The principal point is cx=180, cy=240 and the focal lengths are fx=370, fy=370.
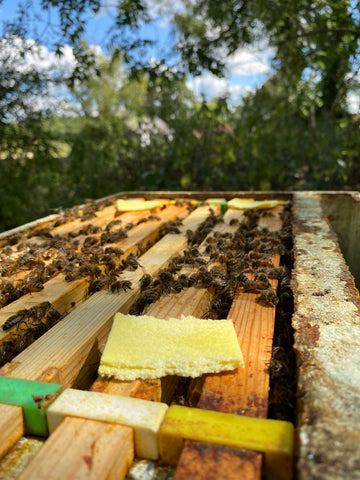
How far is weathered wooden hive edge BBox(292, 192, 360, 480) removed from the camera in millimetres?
842

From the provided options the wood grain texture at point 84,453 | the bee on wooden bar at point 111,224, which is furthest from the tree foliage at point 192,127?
the wood grain texture at point 84,453

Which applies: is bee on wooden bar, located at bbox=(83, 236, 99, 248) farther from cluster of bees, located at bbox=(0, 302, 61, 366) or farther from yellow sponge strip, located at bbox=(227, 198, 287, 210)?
yellow sponge strip, located at bbox=(227, 198, 287, 210)

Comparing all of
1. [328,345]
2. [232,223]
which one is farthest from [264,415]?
[232,223]

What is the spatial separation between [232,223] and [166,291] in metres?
1.36

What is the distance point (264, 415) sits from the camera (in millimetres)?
1071

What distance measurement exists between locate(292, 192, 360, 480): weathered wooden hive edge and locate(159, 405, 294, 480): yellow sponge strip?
6 cm

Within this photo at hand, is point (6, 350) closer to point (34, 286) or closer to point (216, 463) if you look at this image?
point (34, 286)

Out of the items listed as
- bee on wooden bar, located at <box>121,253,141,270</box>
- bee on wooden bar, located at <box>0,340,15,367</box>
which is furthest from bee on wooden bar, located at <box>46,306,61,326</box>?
bee on wooden bar, located at <box>121,253,141,270</box>

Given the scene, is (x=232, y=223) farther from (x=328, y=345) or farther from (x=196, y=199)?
(x=328, y=345)

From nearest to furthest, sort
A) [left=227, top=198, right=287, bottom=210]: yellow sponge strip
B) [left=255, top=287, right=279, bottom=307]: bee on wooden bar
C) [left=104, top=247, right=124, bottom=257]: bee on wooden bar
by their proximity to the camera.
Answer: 1. [left=255, top=287, right=279, bottom=307]: bee on wooden bar
2. [left=104, top=247, right=124, bottom=257]: bee on wooden bar
3. [left=227, top=198, right=287, bottom=210]: yellow sponge strip

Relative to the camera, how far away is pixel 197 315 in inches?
67.1

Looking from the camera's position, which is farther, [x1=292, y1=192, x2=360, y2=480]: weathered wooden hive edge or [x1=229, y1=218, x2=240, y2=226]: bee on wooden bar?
[x1=229, y1=218, x2=240, y2=226]: bee on wooden bar

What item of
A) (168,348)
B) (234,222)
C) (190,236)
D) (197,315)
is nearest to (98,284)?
(197,315)

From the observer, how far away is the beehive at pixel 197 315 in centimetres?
93
